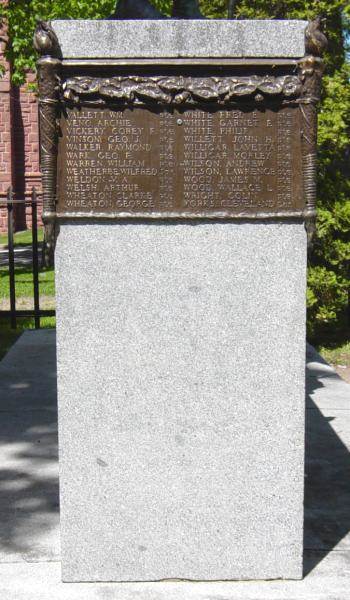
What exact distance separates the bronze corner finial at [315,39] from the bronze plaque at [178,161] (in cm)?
24

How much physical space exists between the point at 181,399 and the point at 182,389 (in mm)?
45

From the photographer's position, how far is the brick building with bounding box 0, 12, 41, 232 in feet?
84.1

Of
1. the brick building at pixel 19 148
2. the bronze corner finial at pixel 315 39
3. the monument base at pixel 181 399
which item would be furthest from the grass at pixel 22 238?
the bronze corner finial at pixel 315 39

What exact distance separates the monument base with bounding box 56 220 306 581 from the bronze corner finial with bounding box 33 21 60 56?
2.33ft

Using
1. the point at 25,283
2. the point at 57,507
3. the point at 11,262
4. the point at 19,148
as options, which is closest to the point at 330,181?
the point at 11,262

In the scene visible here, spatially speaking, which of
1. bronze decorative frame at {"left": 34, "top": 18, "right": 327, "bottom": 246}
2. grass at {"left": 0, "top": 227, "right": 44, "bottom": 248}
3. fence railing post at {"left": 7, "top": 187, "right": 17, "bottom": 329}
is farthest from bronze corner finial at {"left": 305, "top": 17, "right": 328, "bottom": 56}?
grass at {"left": 0, "top": 227, "right": 44, "bottom": 248}

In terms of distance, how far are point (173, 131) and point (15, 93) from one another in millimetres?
23753

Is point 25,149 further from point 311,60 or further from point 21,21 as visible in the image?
point 311,60

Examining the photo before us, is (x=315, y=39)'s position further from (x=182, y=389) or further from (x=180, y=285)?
(x=182, y=389)

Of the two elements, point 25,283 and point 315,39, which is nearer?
point 315,39

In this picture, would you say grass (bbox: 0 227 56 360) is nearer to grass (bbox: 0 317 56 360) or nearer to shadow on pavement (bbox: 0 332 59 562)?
grass (bbox: 0 317 56 360)

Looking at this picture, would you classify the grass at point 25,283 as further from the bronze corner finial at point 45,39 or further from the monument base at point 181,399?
the bronze corner finial at point 45,39

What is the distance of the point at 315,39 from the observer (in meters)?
3.49

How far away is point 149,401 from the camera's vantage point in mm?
3752
